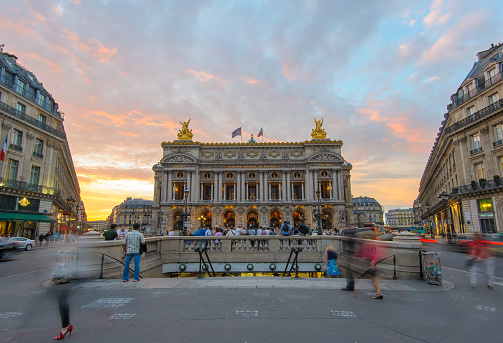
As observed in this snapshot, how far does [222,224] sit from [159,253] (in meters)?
50.7

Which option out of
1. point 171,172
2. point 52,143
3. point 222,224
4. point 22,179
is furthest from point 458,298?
point 171,172

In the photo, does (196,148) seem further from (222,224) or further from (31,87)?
(31,87)

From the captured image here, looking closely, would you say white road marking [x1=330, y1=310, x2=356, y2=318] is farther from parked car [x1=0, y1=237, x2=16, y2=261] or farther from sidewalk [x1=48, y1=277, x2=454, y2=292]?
parked car [x1=0, y1=237, x2=16, y2=261]

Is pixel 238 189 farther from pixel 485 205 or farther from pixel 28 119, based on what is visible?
pixel 485 205

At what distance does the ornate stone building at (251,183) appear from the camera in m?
65.2

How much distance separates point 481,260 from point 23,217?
39.2 m

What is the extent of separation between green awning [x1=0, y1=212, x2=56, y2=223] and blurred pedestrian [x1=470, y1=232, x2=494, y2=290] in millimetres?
37820

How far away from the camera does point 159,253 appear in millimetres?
14758

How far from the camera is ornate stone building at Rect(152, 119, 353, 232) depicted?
214 ft

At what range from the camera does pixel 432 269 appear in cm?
928

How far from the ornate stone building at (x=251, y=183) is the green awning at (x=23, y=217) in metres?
29.6

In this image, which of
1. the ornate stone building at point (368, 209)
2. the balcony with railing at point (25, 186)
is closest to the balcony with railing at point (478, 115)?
the balcony with railing at point (25, 186)

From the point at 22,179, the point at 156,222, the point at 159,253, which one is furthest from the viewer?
the point at 156,222

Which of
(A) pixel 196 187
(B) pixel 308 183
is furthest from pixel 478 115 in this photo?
(A) pixel 196 187
